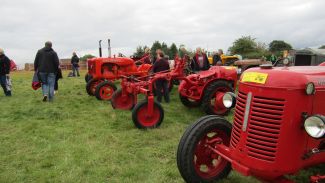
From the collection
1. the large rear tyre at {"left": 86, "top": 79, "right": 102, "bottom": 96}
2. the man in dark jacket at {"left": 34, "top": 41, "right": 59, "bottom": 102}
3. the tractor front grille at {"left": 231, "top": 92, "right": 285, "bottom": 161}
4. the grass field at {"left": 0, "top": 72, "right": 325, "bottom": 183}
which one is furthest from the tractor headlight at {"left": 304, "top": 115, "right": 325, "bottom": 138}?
the large rear tyre at {"left": 86, "top": 79, "right": 102, "bottom": 96}

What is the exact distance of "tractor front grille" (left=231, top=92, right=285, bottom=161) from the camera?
3080 millimetres

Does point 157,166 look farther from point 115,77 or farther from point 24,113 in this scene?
point 115,77

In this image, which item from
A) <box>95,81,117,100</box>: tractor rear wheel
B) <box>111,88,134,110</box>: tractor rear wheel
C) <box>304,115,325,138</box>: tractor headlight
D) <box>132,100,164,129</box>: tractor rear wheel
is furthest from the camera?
<box>95,81,117,100</box>: tractor rear wheel

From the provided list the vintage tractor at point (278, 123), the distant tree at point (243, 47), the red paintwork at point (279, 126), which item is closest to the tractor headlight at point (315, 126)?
the vintage tractor at point (278, 123)

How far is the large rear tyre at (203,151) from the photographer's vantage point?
12.3 feet

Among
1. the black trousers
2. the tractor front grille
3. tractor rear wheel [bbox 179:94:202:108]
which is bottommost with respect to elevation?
tractor rear wheel [bbox 179:94:202:108]

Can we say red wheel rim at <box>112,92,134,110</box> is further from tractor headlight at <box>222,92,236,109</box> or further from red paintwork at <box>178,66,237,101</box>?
tractor headlight at <box>222,92,236,109</box>

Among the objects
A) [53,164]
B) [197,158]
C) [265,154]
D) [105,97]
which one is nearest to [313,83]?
[265,154]

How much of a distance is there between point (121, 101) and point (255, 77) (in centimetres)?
563

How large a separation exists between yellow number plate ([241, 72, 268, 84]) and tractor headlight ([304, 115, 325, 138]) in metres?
0.52

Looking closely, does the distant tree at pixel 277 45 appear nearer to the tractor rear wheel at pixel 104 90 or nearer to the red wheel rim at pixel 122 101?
the tractor rear wheel at pixel 104 90

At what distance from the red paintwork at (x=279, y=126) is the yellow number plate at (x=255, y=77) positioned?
42 millimetres

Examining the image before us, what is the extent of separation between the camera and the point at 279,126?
3068 millimetres

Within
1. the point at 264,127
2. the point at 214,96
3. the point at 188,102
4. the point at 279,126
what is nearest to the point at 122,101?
the point at 188,102
